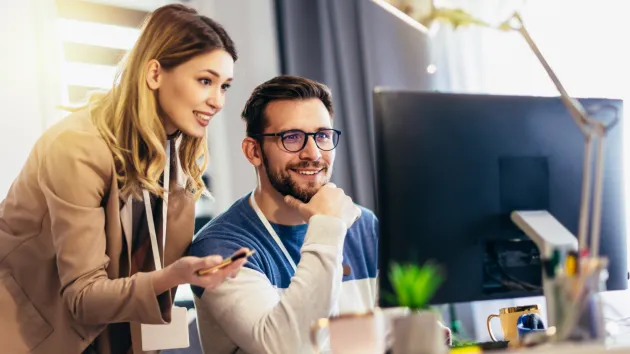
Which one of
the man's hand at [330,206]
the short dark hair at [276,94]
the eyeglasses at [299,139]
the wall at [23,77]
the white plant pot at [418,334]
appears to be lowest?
the white plant pot at [418,334]

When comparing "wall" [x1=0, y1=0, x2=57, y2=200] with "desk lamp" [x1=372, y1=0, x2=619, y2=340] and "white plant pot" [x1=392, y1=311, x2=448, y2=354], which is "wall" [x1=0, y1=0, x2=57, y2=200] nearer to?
"desk lamp" [x1=372, y1=0, x2=619, y2=340]

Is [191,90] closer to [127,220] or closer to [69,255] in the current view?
[127,220]

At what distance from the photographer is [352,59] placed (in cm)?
326

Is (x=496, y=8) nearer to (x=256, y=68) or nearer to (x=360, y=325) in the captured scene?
(x=256, y=68)

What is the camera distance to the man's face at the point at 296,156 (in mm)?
1756

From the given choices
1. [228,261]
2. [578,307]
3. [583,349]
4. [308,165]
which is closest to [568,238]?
[578,307]

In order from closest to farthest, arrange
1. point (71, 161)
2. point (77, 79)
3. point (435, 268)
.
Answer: point (435, 268), point (71, 161), point (77, 79)

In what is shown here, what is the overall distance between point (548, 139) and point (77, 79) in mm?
2209

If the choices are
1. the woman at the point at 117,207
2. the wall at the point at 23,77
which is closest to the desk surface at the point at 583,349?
the woman at the point at 117,207

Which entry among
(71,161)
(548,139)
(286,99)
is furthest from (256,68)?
(548,139)

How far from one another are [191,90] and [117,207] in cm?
31

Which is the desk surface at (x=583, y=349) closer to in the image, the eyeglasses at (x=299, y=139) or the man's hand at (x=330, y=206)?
the man's hand at (x=330, y=206)

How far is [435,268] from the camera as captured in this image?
1.10 metres

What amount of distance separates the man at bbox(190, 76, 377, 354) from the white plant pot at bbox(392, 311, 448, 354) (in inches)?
19.0
